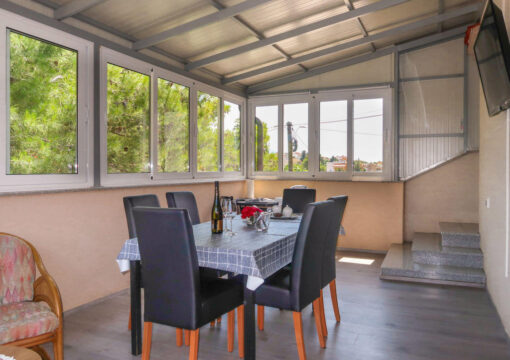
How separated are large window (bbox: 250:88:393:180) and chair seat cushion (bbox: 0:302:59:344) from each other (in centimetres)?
496

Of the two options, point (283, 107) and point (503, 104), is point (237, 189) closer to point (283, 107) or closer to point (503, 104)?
point (283, 107)

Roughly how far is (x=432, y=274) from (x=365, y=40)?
3.26 m

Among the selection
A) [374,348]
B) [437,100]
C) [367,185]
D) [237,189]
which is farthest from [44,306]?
[437,100]

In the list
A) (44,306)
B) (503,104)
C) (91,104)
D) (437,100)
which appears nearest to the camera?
(44,306)

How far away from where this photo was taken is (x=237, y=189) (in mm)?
6609

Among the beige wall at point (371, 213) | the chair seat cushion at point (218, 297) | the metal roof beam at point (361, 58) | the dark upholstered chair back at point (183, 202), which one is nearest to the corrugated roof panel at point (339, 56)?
the metal roof beam at point (361, 58)

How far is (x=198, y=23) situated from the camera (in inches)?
160

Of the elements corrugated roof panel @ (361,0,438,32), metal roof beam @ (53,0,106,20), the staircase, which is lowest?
the staircase

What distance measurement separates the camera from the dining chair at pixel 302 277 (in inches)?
97.6

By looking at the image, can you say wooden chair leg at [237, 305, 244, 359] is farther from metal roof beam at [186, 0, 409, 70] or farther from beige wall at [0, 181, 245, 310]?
metal roof beam at [186, 0, 409, 70]

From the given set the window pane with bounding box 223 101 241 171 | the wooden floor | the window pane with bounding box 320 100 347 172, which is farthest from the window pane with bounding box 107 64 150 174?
the window pane with bounding box 320 100 347 172

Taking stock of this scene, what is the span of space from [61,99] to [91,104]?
30 centimetres

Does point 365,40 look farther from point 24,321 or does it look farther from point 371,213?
point 24,321

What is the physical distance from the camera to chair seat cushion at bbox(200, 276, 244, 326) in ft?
7.38
